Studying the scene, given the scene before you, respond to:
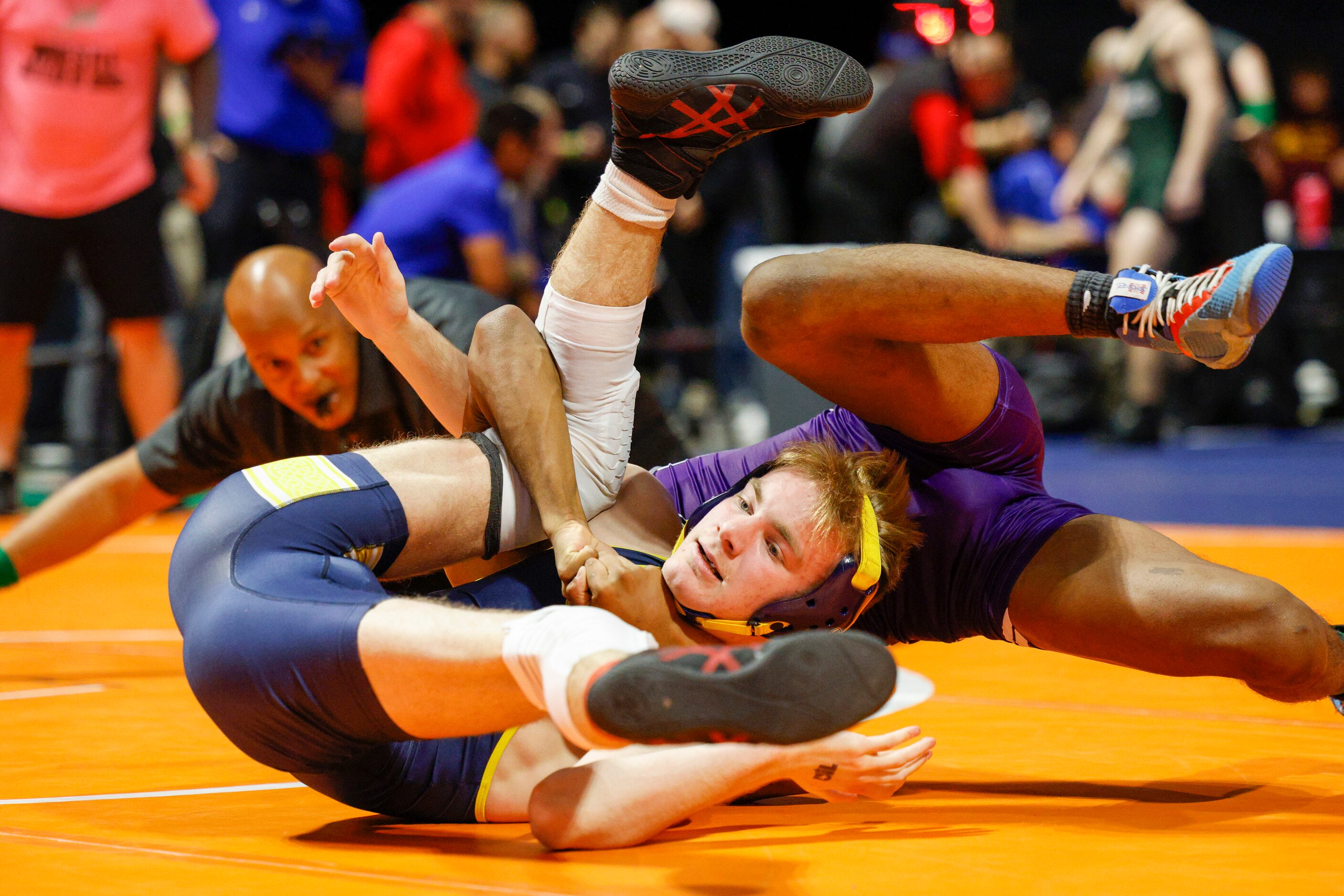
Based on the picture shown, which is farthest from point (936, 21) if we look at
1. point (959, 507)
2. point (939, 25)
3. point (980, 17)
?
point (959, 507)

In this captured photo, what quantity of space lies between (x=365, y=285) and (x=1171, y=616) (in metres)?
1.30

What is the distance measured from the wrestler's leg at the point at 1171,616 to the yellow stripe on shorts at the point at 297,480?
102 centimetres

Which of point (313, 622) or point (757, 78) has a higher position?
point (757, 78)

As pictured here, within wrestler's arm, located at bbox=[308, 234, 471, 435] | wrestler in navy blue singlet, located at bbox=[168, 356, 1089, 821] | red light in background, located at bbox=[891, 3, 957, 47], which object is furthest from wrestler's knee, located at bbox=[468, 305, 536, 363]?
red light in background, located at bbox=[891, 3, 957, 47]

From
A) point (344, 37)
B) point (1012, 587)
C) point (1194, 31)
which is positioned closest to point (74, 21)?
point (344, 37)

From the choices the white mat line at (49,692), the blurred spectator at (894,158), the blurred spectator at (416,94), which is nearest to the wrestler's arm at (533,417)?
the white mat line at (49,692)

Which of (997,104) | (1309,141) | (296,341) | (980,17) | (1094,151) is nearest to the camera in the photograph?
(296,341)

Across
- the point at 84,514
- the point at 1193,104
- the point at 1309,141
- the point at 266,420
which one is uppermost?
the point at 1193,104

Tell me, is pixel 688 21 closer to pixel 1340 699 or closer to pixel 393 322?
pixel 393 322

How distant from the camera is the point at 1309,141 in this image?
35.2 feet

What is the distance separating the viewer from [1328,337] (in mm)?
8867

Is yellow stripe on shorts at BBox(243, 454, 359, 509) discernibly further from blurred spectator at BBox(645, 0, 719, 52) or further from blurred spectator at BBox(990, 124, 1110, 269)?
blurred spectator at BBox(990, 124, 1110, 269)

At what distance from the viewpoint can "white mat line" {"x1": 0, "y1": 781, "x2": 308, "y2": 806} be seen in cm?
196

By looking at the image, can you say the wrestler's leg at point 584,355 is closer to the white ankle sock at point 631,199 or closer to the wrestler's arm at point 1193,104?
the white ankle sock at point 631,199
